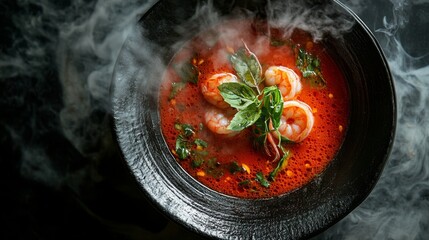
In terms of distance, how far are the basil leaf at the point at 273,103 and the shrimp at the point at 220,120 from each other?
0.79 ft

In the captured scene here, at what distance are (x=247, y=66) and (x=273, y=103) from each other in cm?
32

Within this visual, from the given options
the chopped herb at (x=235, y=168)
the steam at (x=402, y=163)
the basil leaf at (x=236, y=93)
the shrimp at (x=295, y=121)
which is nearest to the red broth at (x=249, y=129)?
the chopped herb at (x=235, y=168)

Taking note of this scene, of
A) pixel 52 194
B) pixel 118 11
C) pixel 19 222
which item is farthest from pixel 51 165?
pixel 118 11

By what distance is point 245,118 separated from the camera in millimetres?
2336

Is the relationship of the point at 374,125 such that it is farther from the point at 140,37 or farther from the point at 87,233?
the point at 87,233

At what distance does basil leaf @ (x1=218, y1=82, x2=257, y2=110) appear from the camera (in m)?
2.37

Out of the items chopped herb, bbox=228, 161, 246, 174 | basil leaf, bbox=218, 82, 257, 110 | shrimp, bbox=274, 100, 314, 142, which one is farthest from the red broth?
basil leaf, bbox=218, 82, 257, 110

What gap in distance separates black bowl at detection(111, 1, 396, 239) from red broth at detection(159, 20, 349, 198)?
→ 0.14 ft

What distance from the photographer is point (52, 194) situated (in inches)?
109

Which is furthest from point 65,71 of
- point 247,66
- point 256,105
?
point 256,105

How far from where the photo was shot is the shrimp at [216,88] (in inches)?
99.4

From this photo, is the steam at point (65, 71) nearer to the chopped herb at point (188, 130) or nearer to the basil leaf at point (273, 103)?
the chopped herb at point (188, 130)

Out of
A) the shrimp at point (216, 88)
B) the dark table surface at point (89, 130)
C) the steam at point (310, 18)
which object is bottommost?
the dark table surface at point (89, 130)

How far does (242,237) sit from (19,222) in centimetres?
121
